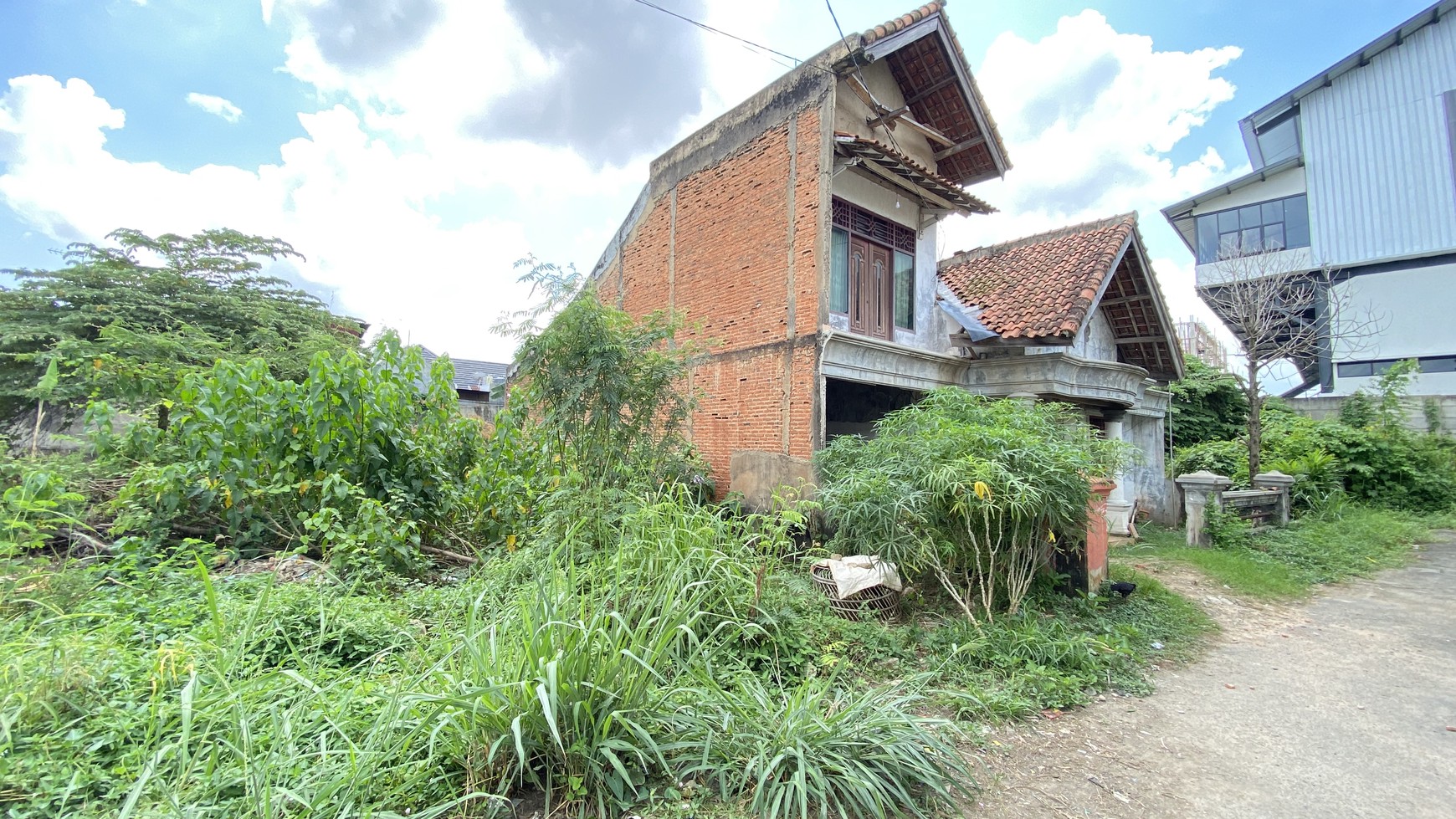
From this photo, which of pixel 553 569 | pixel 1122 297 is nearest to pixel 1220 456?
pixel 1122 297

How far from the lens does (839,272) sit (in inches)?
320

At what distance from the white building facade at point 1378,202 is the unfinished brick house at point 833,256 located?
1217 centimetres

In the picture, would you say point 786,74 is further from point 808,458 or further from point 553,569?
point 553,569

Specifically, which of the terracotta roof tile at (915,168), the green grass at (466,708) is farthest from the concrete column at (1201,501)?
the green grass at (466,708)

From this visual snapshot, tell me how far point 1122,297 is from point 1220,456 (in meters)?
4.88

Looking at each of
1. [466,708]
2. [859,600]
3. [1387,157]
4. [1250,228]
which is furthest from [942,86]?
[1387,157]

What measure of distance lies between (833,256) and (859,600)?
482 centimetres

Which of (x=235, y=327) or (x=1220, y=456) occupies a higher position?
(x=235, y=327)

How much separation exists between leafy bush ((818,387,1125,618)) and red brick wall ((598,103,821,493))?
84.8 inches

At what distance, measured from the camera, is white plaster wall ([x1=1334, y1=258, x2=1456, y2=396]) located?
1664 centimetres

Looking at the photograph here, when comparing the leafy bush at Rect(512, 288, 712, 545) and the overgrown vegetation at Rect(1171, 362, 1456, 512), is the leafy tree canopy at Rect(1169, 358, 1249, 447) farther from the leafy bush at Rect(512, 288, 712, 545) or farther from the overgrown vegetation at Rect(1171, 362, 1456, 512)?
the leafy bush at Rect(512, 288, 712, 545)

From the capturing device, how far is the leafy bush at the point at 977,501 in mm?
4613

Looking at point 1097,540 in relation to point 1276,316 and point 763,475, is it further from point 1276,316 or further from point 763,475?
point 1276,316

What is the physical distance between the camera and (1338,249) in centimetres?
1805
